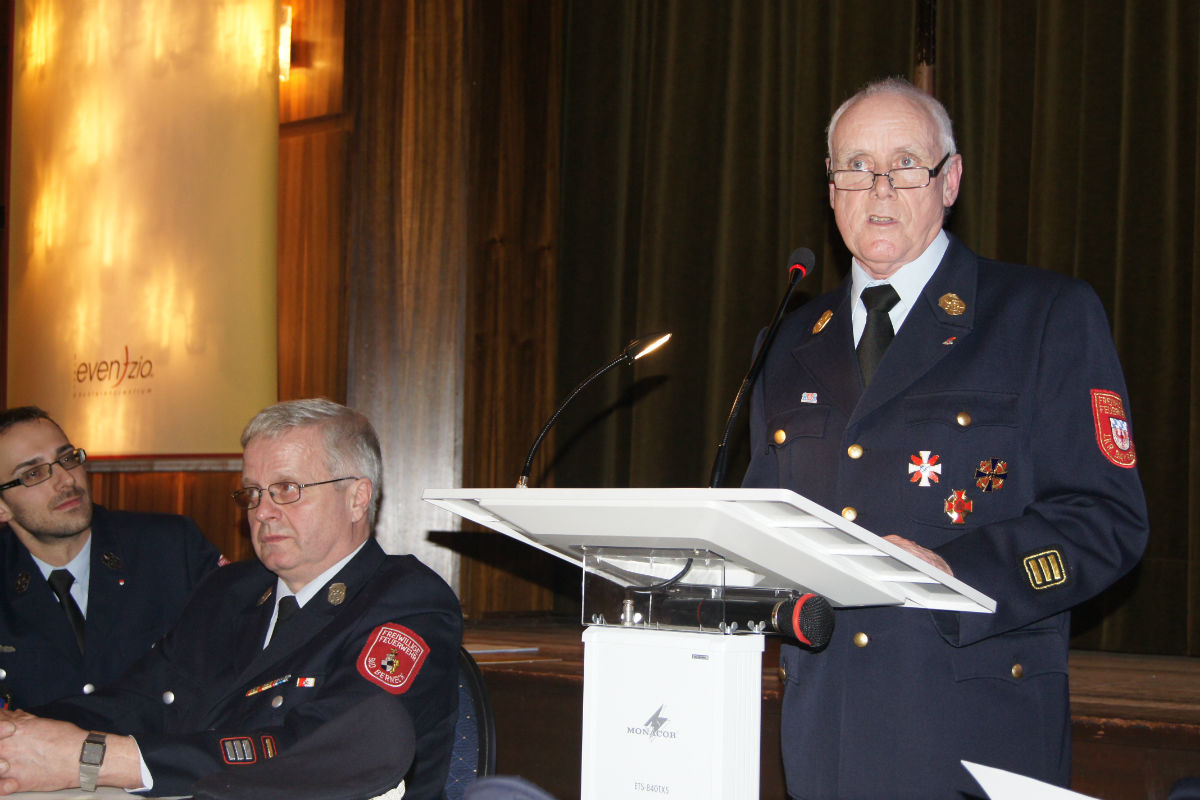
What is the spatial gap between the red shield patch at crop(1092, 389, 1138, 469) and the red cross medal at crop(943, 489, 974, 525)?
199 millimetres

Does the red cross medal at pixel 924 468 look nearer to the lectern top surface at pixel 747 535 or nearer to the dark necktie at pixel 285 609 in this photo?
the lectern top surface at pixel 747 535

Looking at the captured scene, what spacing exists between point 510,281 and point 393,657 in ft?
8.22

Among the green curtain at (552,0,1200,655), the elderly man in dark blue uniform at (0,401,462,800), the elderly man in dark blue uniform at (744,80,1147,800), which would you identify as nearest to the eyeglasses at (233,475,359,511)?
the elderly man in dark blue uniform at (0,401,462,800)

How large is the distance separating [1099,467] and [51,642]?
263cm

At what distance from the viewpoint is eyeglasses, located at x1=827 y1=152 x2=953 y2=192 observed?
1768 millimetres

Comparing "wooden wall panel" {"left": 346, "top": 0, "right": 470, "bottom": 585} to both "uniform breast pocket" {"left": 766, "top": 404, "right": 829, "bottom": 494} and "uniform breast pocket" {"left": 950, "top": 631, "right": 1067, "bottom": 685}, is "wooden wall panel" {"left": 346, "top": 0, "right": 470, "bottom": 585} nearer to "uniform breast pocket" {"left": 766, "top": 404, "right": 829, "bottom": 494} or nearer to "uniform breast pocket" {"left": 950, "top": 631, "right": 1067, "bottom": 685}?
"uniform breast pocket" {"left": 766, "top": 404, "right": 829, "bottom": 494}

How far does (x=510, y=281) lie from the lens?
14.4 feet

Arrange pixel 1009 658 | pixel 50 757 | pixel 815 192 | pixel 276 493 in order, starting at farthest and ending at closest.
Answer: pixel 815 192 < pixel 276 493 < pixel 50 757 < pixel 1009 658

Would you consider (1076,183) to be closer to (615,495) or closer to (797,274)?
(797,274)

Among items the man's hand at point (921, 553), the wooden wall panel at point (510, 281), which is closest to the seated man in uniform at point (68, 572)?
the wooden wall panel at point (510, 281)

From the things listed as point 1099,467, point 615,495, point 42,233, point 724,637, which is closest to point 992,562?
point 1099,467

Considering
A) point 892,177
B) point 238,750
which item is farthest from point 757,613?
point 238,750

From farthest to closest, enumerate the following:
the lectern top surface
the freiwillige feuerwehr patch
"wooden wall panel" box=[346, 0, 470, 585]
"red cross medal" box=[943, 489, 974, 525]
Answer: "wooden wall panel" box=[346, 0, 470, 585]
"red cross medal" box=[943, 489, 974, 525]
the freiwillige feuerwehr patch
the lectern top surface

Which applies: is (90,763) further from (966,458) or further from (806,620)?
(966,458)
